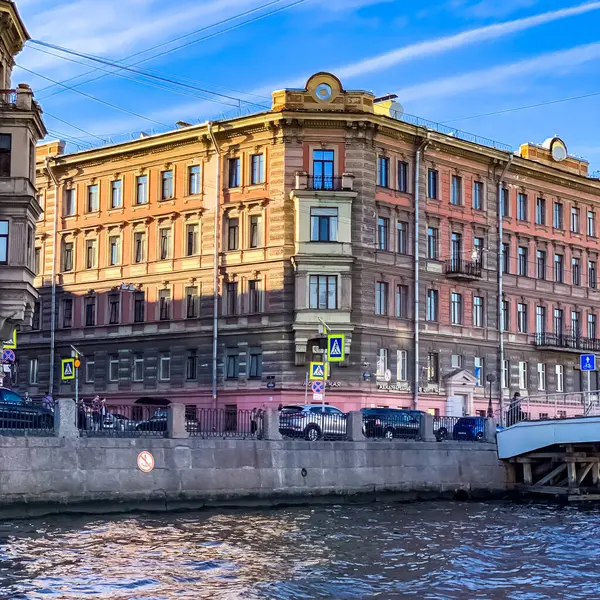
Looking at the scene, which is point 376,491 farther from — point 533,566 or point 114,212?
point 114,212

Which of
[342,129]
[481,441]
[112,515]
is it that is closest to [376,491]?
[481,441]

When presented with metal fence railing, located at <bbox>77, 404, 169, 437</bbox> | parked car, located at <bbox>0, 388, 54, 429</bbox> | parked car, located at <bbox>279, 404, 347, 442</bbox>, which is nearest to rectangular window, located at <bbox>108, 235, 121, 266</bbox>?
parked car, located at <bbox>279, 404, 347, 442</bbox>

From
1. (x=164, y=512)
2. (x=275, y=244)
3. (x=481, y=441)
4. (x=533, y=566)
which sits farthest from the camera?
(x=275, y=244)

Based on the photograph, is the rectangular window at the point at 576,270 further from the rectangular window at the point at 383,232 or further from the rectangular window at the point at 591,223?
the rectangular window at the point at 383,232

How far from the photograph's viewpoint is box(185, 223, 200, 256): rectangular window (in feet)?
189

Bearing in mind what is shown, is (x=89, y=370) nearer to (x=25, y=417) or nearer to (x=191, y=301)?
(x=191, y=301)

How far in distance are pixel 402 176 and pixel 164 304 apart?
44.2 feet

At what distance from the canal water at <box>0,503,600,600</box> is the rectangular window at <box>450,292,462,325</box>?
26569 mm

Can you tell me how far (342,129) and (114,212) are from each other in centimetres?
1392

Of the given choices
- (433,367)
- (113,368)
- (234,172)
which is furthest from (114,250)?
(433,367)

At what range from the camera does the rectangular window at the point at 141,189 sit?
59856 mm

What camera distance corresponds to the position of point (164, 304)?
5844 centimetres

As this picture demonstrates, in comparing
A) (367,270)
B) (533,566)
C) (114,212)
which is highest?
(114,212)

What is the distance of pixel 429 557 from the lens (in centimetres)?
2394
